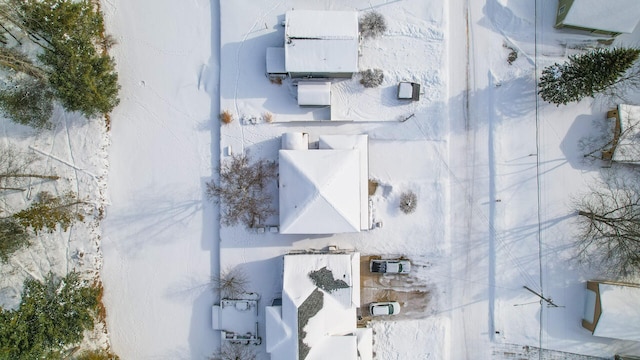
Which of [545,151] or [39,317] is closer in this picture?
[39,317]

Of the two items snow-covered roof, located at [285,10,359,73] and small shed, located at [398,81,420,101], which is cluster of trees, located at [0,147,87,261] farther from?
small shed, located at [398,81,420,101]

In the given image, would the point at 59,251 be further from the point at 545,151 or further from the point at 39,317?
the point at 545,151

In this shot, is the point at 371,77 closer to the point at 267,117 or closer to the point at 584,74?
the point at 267,117

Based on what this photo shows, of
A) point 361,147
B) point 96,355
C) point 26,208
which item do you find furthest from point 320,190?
point 26,208

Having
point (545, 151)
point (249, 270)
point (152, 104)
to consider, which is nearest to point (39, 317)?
point (249, 270)

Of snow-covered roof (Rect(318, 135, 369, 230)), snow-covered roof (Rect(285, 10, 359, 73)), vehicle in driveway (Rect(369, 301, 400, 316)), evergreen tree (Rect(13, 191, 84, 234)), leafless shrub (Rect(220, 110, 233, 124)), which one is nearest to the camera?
snow-covered roof (Rect(285, 10, 359, 73))

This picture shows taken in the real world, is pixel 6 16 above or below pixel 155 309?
above

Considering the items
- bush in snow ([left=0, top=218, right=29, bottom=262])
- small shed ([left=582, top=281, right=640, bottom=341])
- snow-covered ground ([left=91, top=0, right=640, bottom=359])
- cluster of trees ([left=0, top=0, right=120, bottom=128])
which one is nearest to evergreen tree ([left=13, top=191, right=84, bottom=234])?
bush in snow ([left=0, top=218, right=29, bottom=262])
